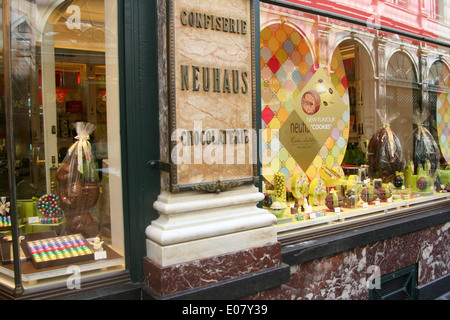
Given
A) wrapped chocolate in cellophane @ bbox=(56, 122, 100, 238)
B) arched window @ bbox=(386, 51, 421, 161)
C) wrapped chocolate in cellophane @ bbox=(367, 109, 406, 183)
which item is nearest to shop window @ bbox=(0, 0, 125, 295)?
wrapped chocolate in cellophane @ bbox=(56, 122, 100, 238)

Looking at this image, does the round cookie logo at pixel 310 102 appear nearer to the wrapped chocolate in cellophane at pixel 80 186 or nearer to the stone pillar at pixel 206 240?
the stone pillar at pixel 206 240

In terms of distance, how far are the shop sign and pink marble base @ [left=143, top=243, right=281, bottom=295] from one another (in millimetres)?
477

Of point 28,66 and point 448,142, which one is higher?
point 28,66

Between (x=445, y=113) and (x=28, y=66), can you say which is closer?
(x=28, y=66)

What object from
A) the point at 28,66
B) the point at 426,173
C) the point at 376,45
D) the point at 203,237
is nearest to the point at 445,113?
the point at 426,173

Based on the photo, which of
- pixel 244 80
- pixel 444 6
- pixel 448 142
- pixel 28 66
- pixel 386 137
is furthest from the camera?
pixel 448 142

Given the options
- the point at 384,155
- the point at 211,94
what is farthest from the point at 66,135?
the point at 384,155

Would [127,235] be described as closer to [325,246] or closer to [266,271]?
[266,271]

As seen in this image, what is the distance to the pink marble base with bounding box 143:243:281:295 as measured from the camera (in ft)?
8.61

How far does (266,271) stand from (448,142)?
179 inches

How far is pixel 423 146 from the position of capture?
5504mm

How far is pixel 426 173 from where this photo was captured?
530cm

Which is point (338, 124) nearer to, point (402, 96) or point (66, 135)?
point (402, 96)

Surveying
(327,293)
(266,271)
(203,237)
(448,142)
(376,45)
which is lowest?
(327,293)
